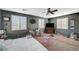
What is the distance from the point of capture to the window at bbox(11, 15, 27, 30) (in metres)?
2.10

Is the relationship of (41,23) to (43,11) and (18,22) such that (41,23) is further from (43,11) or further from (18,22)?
(18,22)

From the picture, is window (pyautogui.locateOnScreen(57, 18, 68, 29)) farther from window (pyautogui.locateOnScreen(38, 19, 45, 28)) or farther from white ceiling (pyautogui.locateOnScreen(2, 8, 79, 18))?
window (pyautogui.locateOnScreen(38, 19, 45, 28))

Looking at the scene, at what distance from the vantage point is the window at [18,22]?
6.89ft

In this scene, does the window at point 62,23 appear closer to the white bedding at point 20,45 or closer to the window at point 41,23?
the window at point 41,23

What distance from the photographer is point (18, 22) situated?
213cm

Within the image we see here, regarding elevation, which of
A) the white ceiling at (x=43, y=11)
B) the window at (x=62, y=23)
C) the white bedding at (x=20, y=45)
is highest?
the white ceiling at (x=43, y=11)

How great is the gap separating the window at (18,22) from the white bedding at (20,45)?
230 mm

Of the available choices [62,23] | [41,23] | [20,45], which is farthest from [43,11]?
[20,45]

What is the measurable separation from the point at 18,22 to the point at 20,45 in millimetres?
441

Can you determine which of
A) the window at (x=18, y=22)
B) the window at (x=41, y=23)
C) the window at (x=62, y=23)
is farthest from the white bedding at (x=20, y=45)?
the window at (x=62, y=23)

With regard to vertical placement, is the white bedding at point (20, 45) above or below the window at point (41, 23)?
below
